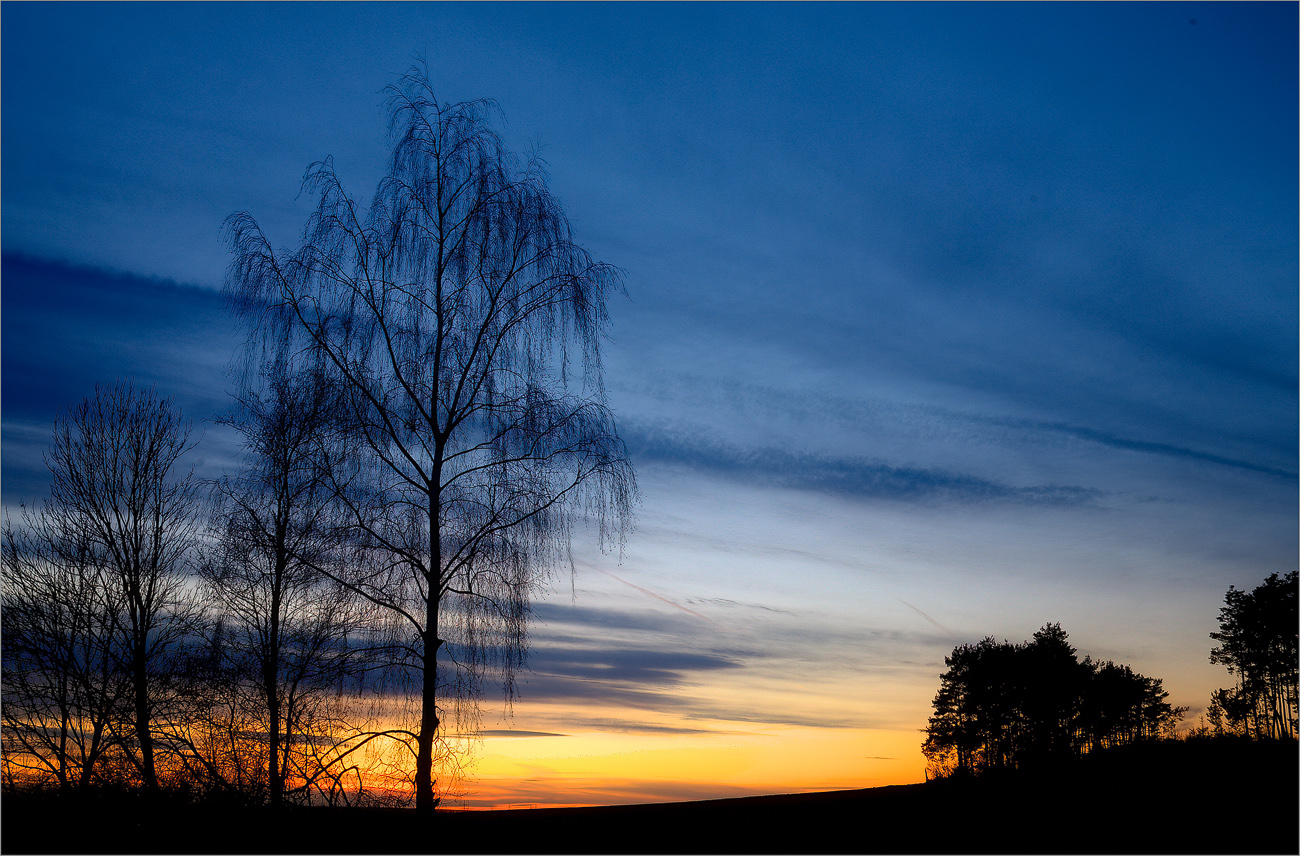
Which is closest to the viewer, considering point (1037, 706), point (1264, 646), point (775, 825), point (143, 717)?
point (775, 825)

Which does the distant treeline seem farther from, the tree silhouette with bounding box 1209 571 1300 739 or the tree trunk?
the tree trunk

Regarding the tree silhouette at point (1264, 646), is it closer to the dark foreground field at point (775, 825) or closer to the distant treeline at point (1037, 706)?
the distant treeline at point (1037, 706)

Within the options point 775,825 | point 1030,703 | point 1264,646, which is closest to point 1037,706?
point 1030,703

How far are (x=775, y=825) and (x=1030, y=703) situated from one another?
5511 cm

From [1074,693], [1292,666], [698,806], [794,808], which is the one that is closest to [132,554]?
[698,806]

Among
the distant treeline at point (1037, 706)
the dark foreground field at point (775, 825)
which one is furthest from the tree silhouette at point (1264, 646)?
the dark foreground field at point (775, 825)

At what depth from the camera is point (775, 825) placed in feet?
34.7

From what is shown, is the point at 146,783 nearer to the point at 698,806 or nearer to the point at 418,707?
the point at 418,707

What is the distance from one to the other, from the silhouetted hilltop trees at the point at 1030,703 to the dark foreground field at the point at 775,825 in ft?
160

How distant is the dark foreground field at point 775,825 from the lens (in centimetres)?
947

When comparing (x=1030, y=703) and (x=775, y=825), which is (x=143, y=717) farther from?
(x=1030, y=703)

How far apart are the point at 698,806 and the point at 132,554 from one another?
528 inches

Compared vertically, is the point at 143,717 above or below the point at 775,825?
above

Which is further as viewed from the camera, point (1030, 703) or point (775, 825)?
point (1030, 703)
